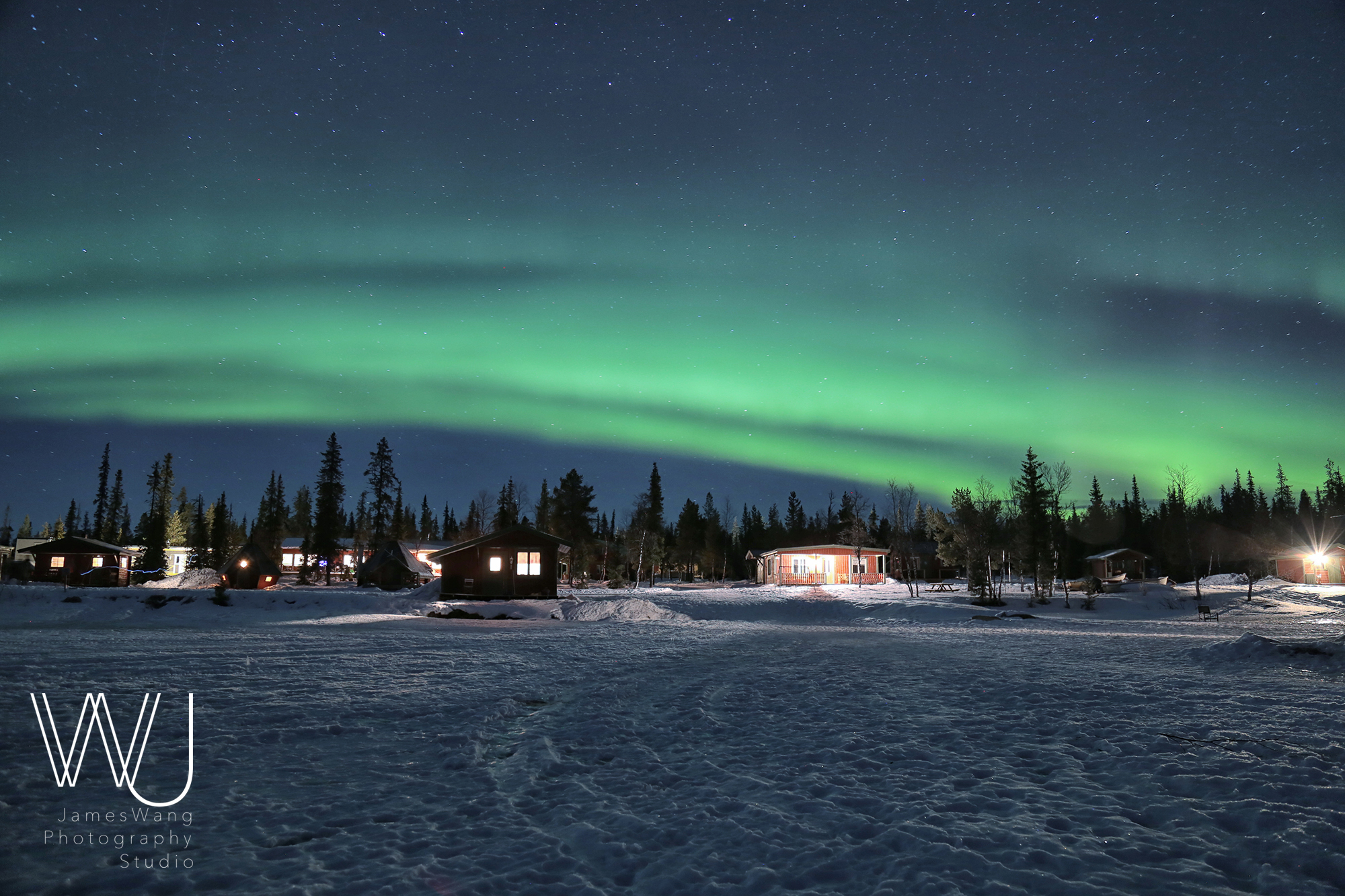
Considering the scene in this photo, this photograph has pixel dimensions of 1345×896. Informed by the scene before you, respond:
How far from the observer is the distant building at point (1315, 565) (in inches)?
2295

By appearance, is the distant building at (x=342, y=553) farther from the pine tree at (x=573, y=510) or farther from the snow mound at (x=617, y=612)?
the snow mound at (x=617, y=612)

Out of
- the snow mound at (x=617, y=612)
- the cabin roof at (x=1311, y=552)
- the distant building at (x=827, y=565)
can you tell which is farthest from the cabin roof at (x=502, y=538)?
the cabin roof at (x=1311, y=552)

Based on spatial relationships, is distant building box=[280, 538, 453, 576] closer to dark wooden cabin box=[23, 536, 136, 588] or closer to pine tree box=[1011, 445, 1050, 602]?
dark wooden cabin box=[23, 536, 136, 588]

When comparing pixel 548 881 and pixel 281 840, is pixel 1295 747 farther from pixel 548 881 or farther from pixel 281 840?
pixel 281 840

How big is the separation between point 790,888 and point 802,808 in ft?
5.48

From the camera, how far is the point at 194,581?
2103 inches

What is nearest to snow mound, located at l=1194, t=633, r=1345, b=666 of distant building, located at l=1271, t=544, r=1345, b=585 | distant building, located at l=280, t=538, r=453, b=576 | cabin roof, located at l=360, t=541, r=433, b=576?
cabin roof, located at l=360, t=541, r=433, b=576

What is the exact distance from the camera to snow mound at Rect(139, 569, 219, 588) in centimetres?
5247

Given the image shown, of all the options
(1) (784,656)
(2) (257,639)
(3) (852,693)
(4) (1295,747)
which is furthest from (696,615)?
(4) (1295,747)

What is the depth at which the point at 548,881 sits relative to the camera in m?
4.86

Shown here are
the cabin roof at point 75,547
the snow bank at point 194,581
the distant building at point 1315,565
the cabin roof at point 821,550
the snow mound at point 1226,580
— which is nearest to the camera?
the snow bank at point 194,581

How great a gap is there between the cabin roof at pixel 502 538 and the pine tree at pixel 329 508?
99.2 ft

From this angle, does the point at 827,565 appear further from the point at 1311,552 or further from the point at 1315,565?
the point at 1315,565

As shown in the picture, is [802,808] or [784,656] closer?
[802,808]
